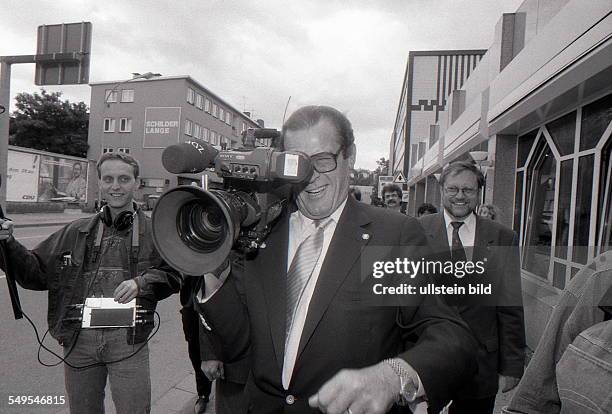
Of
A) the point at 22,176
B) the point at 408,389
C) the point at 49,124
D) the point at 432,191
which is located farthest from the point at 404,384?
the point at 49,124

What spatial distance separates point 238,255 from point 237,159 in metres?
0.30

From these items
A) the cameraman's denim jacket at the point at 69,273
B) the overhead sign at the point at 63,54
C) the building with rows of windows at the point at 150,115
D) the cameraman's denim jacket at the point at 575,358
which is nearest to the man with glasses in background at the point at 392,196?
the cameraman's denim jacket at the point at 69,273

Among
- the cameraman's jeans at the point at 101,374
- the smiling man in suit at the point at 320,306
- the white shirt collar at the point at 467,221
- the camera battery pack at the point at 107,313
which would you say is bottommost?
the cameraman's jeans at the point at 101,374

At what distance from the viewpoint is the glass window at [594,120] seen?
4492 mm

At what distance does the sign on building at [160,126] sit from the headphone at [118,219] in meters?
30.8

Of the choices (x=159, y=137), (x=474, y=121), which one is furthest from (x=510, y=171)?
(x=159, y=137)

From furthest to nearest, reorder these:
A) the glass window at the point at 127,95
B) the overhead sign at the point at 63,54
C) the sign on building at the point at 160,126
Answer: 1. the glass window at the point at 127,95
2. the sign on building at the point at 160,126
3. the overhead sign at the point at 63,54

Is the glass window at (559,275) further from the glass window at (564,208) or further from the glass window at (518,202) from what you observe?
the glass window at (518,202)

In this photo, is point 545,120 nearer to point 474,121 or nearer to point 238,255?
point 474,121

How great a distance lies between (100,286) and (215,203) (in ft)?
4.74

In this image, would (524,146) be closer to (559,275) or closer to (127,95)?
(559,275)

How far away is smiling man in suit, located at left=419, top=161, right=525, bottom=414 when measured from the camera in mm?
2225

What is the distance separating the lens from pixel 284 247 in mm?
1387

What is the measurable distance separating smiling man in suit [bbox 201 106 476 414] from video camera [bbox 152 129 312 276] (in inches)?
4.7
